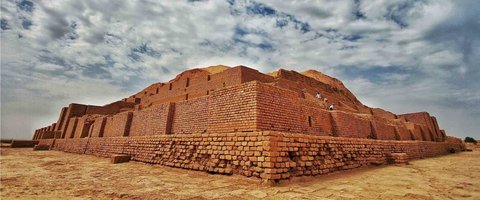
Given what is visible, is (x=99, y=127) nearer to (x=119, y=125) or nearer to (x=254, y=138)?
(x=119, y=125)

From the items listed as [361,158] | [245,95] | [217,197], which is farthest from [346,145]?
[217,197]

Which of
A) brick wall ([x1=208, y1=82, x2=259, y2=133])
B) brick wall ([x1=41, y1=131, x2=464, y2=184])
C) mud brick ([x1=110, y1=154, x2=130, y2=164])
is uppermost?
brick wall ([x1=208, y1=82, x2=259, y2=133])

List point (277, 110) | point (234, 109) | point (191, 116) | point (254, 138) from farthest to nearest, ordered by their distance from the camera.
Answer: point (191, 116) → point (277, 110) → point (234, 109) → point (254, 138)

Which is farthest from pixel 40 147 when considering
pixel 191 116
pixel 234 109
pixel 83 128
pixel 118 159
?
pixel 234 109

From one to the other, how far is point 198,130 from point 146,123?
3.76m

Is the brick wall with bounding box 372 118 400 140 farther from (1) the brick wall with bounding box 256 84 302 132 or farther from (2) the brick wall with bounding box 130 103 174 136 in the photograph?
(2) the brick wall with bounding box 130 103 174 136

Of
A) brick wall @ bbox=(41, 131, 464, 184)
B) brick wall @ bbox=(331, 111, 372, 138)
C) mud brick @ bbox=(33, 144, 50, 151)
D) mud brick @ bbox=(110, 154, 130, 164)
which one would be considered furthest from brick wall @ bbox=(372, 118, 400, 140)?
mud brick @ bbox=(33, 144, 50, 151)

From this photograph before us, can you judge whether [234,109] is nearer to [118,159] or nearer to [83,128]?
[118,159]

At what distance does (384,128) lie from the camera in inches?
452

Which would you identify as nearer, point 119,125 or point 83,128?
point 119,125

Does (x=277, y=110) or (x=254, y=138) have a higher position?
(x=277, y=110)

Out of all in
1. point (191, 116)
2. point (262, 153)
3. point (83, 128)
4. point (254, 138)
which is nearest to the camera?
point (262, 153)

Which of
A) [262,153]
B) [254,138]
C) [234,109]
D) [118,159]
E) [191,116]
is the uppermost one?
[191,116]

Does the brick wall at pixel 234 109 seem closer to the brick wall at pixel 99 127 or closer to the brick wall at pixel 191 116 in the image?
the brick wall at pixel 191 116
